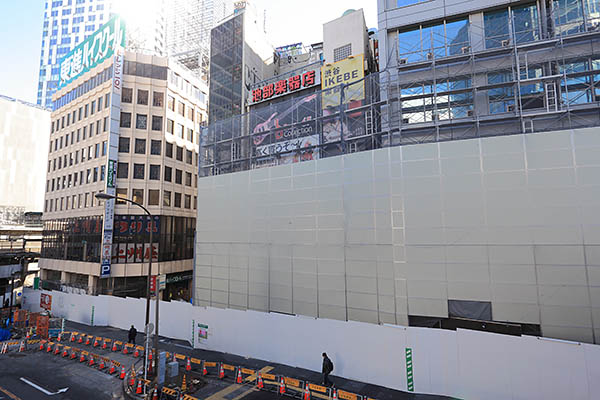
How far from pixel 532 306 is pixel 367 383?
24.7 ft

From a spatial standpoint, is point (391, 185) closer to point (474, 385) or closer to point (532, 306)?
point (532, 306)

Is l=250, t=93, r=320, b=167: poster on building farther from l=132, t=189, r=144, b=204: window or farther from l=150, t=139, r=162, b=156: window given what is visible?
l=132, t=189, r=144, b=204: window

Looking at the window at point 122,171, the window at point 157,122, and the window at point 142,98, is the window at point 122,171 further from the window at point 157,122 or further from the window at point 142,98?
the window at point 142,98

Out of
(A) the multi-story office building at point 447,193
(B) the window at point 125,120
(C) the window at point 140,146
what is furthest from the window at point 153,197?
(A) the multi-story office building at point 447,193

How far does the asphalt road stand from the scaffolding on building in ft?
49.4

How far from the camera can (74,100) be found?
124 feet

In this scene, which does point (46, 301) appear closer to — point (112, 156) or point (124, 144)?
point (112, 156)

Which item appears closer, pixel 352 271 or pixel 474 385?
pixel 474 385

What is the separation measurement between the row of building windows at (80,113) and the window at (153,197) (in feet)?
33.1

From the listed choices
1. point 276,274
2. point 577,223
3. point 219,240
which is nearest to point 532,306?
point 577,223

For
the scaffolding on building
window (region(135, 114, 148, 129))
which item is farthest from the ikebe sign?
the scaffolding on building

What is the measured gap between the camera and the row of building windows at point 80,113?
33981 millimetres

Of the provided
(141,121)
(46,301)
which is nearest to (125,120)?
(141,121)

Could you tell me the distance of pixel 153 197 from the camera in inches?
1321
